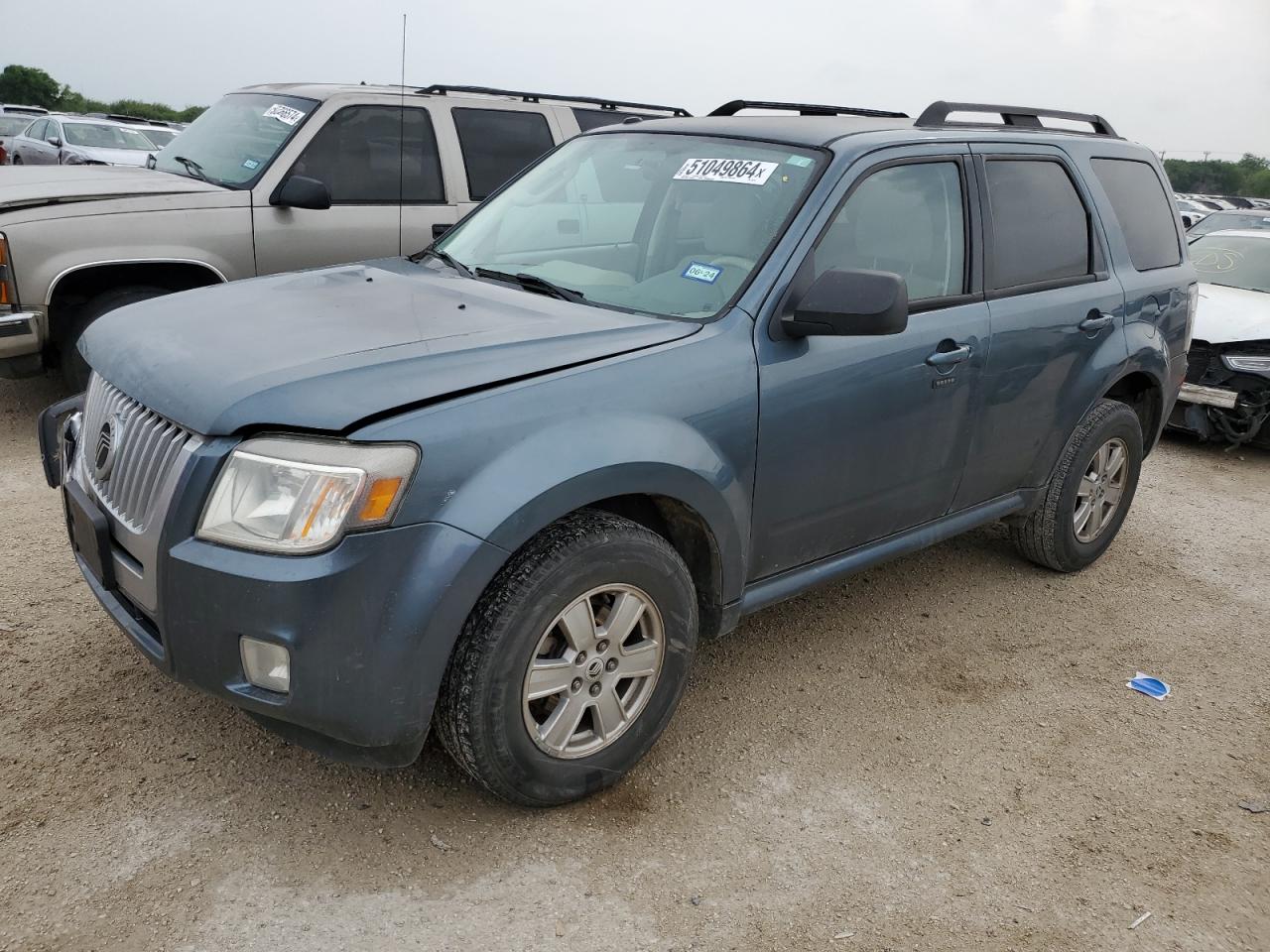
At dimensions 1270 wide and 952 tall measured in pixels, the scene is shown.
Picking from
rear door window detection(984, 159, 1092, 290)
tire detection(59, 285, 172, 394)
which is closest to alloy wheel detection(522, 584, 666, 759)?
rear door window detection(984, 159, 1092, 290)

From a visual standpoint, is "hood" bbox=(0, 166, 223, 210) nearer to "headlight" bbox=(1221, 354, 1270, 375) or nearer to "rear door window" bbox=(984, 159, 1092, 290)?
"rear door window" bbox=(984, 159, 1092, 290)

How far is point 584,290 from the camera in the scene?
10.9ft

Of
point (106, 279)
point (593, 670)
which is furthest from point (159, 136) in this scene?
point (593, 670)

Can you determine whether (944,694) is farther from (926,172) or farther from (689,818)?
(926,172)

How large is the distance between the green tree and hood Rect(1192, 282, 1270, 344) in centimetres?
6268

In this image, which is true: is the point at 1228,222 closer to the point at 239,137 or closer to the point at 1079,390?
the point at 1079,390

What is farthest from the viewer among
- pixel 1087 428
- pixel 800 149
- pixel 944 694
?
pixel 1087 428

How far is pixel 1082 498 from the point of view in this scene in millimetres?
4648

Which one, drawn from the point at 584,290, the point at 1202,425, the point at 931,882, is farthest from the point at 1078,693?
the point at 1202,425

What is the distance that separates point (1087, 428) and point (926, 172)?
1.43 m

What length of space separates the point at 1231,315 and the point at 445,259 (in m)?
5.87

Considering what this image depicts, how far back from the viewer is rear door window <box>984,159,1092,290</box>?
12.7ft

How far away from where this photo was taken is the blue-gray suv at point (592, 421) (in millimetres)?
2385

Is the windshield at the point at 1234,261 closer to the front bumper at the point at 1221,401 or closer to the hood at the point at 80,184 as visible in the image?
the front bumper at the point at 1221,401
